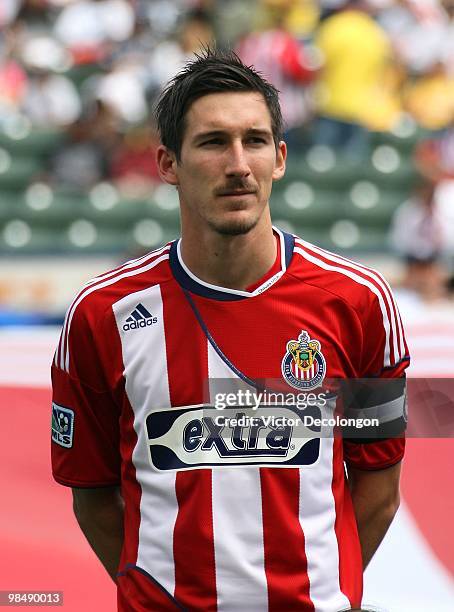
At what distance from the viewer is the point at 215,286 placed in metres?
2.31

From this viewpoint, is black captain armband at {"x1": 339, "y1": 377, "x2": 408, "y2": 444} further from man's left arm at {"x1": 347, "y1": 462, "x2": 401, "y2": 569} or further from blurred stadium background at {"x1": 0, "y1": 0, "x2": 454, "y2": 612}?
blurred stadium background at {"x1": 0, "y1": 0, "x2": 454, "y2": 612}

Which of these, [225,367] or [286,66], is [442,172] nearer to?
[286,66]

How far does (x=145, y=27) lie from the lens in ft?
38.0

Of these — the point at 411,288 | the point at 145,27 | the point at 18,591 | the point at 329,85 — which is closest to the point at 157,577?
the point at 18,591

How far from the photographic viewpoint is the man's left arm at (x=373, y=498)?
97.1 inches

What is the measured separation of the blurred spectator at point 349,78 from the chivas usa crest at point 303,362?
7912mm

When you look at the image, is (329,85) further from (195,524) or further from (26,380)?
(195,524)

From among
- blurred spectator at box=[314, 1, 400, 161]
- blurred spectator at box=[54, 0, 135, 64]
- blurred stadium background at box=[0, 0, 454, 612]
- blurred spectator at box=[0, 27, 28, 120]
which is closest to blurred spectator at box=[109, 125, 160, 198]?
blurred stadium background at box=[0, 0, 454, 612]

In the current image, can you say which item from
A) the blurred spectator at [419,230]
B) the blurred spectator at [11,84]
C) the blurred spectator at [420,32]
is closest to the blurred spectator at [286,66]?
the blurred spectator at [419,230]

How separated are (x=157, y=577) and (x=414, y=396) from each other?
32.4 inches

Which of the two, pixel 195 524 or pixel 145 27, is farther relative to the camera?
pixel 145 27

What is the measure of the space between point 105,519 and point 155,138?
6.21 metres

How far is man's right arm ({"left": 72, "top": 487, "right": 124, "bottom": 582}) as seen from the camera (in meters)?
2.50

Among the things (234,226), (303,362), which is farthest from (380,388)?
(234,226)
